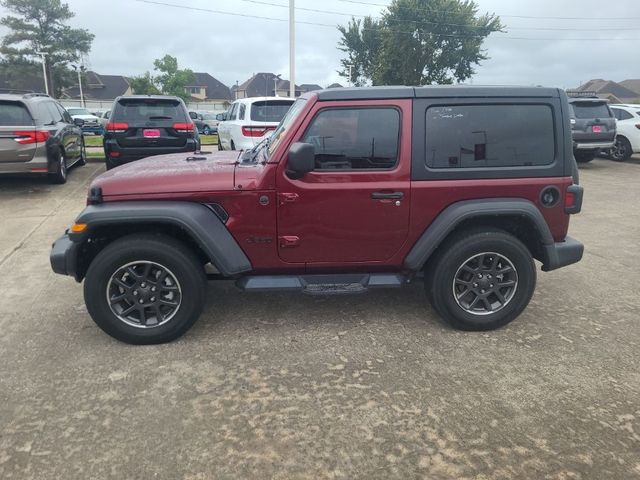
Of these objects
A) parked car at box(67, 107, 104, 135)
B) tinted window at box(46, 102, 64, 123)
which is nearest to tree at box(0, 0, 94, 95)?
parked car at box(67, 107, 104, 135)

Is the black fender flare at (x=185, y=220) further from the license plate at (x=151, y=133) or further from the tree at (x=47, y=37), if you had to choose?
the tree at (x=47, y=37)

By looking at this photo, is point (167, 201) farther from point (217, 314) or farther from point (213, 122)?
point (213, 122)

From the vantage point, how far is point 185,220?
10.7 ft

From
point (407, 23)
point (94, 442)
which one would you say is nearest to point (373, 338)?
point (94, 442)

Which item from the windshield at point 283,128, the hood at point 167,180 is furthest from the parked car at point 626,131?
the hood at point 167,180

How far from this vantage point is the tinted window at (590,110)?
41.9 feet

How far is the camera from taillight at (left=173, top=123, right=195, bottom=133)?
939cm

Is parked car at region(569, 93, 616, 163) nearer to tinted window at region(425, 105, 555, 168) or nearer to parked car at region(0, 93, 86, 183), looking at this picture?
tinted window at region(425, 105, 555, 168)

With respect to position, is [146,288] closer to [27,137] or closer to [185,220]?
[185,220]

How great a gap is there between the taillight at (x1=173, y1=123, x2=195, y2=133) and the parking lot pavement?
5.42m

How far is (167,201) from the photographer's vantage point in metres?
3.36

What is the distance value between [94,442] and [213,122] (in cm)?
2769

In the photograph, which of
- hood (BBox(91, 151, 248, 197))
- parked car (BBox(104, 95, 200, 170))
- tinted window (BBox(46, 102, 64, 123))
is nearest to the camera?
hood (BBox(91, 151, 248, 197))

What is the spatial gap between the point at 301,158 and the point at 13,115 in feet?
22.6
